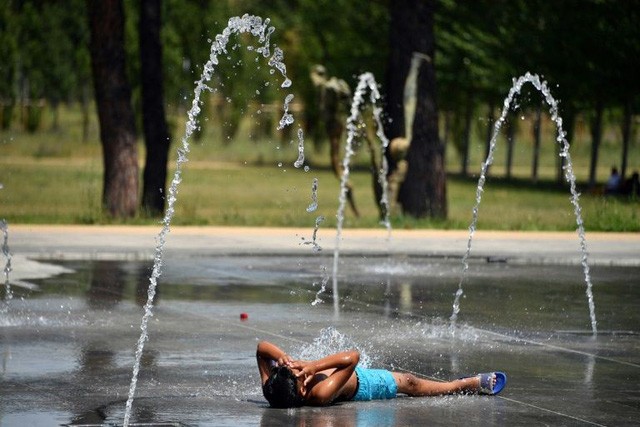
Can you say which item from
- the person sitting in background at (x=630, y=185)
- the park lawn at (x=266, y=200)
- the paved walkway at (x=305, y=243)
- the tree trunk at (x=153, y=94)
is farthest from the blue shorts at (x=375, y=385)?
the person sitting in background at (x=630, y=185)

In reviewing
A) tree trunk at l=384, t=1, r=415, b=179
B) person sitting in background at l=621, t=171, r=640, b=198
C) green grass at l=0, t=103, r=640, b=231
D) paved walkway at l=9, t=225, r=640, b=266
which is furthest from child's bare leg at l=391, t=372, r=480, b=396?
person sitting in background at l=621, t=171, r=640, b=198

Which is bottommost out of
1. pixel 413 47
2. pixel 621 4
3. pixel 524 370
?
pixel 524 370

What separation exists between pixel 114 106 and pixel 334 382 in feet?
56.9

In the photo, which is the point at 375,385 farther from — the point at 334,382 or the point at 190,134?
the point at 190,134

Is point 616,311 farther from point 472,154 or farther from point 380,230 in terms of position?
point 472,154

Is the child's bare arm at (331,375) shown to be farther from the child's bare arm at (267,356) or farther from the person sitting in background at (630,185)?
the person sitting in background at (630,185)

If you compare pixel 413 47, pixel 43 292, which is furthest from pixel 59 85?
pixel 43 292

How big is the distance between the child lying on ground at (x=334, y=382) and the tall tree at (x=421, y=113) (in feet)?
54.3

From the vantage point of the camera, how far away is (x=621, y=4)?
40.6 m

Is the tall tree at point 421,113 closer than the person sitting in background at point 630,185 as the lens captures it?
Yes

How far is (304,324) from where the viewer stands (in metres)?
13.6

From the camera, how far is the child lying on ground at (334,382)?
9.19 metres

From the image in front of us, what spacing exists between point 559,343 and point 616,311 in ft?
7.63

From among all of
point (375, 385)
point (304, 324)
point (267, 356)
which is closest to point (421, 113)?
point (304, 324)
